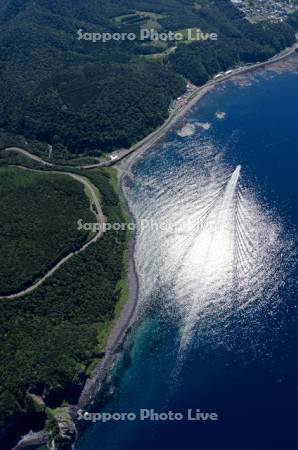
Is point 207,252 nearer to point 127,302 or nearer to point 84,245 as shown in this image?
point 127,302

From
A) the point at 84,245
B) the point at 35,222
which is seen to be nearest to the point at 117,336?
the point at 84,245

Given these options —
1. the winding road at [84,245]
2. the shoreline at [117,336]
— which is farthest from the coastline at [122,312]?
the winding road at [84,245]

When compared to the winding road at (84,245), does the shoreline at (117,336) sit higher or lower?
lower

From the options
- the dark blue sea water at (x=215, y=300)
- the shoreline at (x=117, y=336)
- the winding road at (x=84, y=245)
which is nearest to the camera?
the dark blue sea water at (x=215, y=300)

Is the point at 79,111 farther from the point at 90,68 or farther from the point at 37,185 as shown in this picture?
the point at 37,185

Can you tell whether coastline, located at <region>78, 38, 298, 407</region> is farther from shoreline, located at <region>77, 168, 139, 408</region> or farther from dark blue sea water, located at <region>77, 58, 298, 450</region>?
dark blue sea water, located at <region>77, 58, 298, 450</region>

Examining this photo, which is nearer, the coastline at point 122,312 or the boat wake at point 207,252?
the coastline at point 122,312

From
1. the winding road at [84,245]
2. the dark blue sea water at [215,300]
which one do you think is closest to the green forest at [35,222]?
the winding road at [84,245]

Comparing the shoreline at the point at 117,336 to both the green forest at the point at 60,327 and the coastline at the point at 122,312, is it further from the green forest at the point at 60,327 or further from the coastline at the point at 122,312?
the green forest at the point at 60,327

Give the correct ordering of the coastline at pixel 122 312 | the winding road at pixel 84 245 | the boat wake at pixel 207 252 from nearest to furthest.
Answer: the coastline at pixel 122 312 → the winding road at pixel 84 245 → the boat wake at pixel 207 252

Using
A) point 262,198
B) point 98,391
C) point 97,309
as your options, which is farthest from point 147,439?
point 262,198
